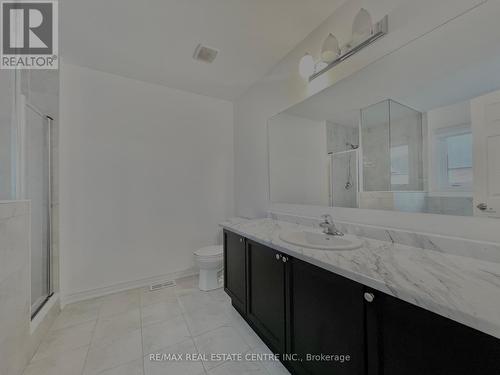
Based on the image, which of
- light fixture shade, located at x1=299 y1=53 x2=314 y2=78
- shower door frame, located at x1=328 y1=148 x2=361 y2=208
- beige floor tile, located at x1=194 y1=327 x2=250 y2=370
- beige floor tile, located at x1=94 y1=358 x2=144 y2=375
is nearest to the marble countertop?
shower door frame, located at x1=328 y1=148 x2=361 y2=208

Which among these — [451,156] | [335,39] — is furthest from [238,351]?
[335,39]

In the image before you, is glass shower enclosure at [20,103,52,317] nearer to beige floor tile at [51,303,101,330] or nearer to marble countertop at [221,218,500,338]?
beige floor tile at [51,303,101,330]

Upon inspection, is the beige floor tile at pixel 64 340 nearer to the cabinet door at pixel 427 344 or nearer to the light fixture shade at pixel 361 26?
the cabinet door at pixel 427 344

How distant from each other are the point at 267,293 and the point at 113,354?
1.10 meters

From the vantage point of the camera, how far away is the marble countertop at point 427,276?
1.81 feet

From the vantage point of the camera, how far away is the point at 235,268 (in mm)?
1730

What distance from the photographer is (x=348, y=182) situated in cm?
152

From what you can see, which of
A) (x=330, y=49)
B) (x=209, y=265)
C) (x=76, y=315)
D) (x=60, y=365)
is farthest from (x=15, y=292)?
(x=330, y=49)

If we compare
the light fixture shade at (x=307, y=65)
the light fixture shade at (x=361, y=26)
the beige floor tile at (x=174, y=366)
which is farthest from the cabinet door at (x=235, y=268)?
the light fixture shade at (x=361, y=26)

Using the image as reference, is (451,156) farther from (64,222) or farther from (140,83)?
(64,222)

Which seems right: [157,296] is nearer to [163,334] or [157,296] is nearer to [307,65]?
[163,334]

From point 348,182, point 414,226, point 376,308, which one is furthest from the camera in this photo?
point 348,182

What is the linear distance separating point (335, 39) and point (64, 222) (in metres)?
2.86

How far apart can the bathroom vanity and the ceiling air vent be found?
70.3 inches
